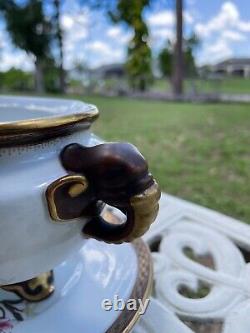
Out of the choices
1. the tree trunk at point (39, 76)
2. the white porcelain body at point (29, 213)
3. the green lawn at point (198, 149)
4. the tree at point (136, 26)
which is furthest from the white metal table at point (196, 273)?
the tree trunk at point (39, 76)

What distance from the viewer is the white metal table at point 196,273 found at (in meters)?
0.37

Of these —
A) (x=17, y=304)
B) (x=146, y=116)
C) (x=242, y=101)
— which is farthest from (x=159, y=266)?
(x=242, y=101)

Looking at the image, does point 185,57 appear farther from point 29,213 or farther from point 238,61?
point 29,213

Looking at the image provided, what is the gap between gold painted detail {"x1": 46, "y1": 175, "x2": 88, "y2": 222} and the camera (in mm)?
262

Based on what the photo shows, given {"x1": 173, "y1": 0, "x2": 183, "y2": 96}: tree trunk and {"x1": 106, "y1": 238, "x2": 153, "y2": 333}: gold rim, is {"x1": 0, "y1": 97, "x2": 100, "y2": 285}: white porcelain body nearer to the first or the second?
{"x1": 106, "y1": 238, "x2": 153, "y2": 333}: gold rim

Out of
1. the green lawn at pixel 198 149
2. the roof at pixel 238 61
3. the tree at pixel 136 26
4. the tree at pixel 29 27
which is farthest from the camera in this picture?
the tree at pixel 29 27

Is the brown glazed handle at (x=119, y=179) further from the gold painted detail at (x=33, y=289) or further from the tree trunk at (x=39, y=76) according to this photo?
the tree trunk at (x=39, y=76)

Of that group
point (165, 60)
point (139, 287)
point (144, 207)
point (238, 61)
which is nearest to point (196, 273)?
point (139, 287)

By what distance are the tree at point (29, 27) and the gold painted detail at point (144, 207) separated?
18.3 ft

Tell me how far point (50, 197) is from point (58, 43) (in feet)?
18.9

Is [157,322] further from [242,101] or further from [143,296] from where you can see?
[242,101]

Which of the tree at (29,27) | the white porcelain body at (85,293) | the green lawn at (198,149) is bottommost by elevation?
the green lawn at (198,149)

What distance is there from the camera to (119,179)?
26 cm

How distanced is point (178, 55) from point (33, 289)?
10.2ft
